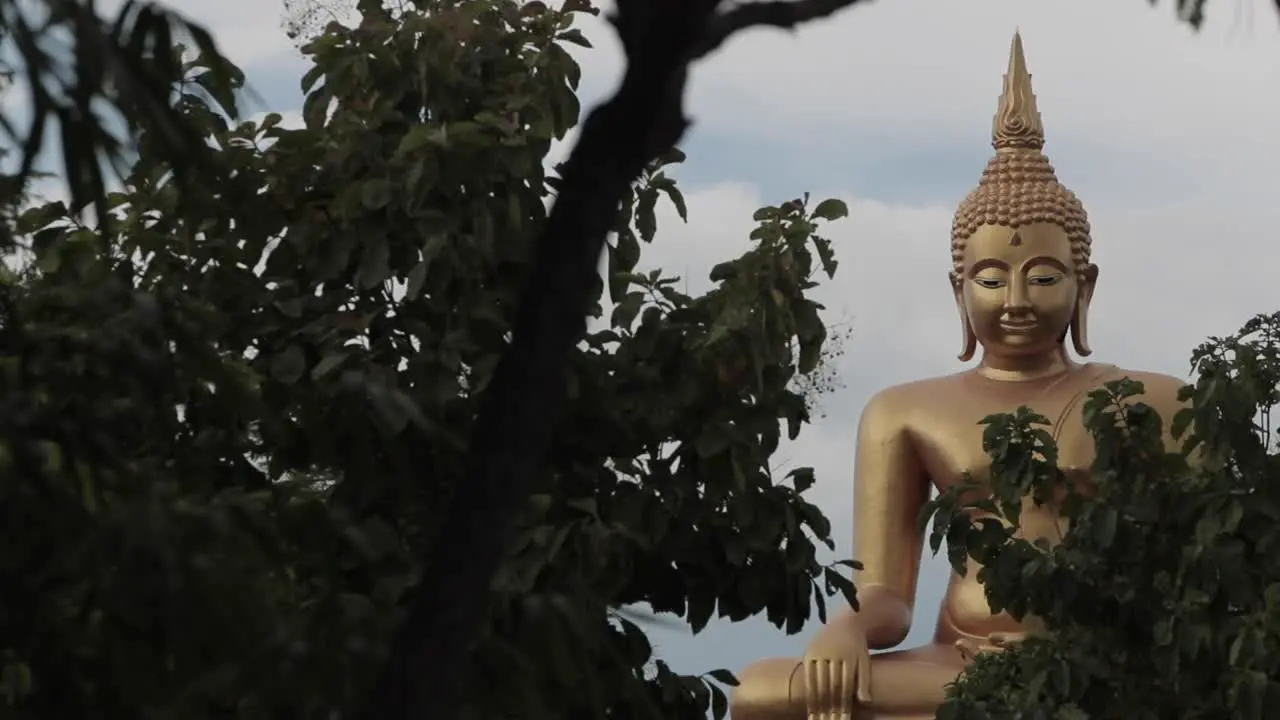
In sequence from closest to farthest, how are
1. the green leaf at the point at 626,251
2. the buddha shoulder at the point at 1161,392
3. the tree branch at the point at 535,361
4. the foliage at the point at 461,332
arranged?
the tree branch at the point at 535,361
the foliage at the point at 461,332
the green leaf at the point at 626,251
the buddha shoulder at the point at 1161,392

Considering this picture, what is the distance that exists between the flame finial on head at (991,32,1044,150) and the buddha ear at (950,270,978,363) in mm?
528

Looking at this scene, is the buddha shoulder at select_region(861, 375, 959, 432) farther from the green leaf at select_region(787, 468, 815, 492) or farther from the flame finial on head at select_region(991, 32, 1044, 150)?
the green leaf at select_region(787, 468, 815, 492)

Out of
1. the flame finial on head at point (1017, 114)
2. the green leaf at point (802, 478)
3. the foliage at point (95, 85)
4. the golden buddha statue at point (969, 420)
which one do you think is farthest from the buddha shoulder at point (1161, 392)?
the foliage at point (95, 85)

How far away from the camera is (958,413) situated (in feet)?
29.6

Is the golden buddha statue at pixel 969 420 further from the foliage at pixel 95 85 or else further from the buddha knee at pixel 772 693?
the foliage at pixel 95 85

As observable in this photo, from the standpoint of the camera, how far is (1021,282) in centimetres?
883

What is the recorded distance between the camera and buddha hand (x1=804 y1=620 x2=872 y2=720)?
8430mm

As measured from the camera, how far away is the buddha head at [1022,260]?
8828mm

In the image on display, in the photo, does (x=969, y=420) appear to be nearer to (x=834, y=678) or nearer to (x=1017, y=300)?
(x=1017, y=300)

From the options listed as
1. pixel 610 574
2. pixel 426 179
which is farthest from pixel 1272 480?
pixel 426 179

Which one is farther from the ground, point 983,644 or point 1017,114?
point 1017,114

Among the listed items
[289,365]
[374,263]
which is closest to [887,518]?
[374,263]

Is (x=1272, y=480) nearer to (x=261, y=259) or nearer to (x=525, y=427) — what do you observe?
(x=261, y=259)

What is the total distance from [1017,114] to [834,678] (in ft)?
7.31
